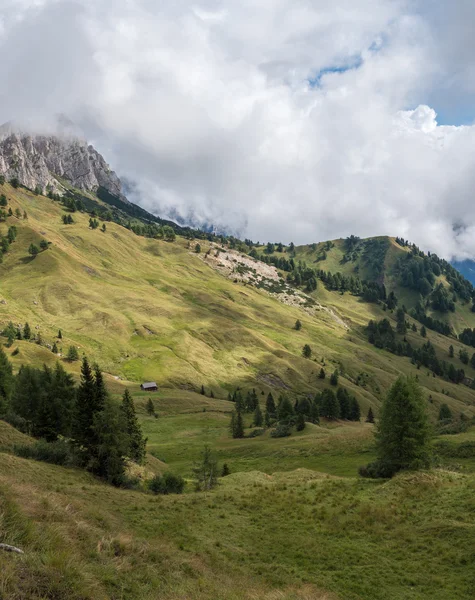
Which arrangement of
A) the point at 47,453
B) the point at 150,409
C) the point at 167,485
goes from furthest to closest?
1. the point at 150,409
2. the point at 167,485
3. the point at 47,453

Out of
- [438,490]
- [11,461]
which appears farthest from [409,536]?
[11,461]

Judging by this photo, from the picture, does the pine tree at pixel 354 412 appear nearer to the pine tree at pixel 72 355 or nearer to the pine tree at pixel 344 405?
the pine tree at pixel 344 405

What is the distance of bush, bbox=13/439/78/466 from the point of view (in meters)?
39.2

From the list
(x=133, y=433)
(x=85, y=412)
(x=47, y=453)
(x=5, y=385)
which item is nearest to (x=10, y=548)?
(x=47, y=453)

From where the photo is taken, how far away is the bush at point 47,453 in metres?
39.2

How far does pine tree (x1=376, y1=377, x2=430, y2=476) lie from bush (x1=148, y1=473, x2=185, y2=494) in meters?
23.7

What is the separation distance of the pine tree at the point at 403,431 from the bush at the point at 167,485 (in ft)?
77.7

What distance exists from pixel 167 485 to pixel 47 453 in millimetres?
13291

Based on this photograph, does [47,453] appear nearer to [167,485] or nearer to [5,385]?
[167,485]

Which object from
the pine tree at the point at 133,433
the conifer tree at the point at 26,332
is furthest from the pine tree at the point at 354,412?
the conifer tree at the point at 26,332

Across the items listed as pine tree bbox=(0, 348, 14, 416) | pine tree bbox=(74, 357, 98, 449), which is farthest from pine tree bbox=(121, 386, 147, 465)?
pine tree bbox=(0, 348, 14, 416)

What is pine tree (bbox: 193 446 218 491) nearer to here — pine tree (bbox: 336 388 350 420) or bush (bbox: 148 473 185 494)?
bush (bbox: 148 473 185 494)

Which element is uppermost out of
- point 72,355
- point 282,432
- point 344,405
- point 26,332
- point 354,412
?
point 26,332

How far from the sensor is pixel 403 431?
140 ft
